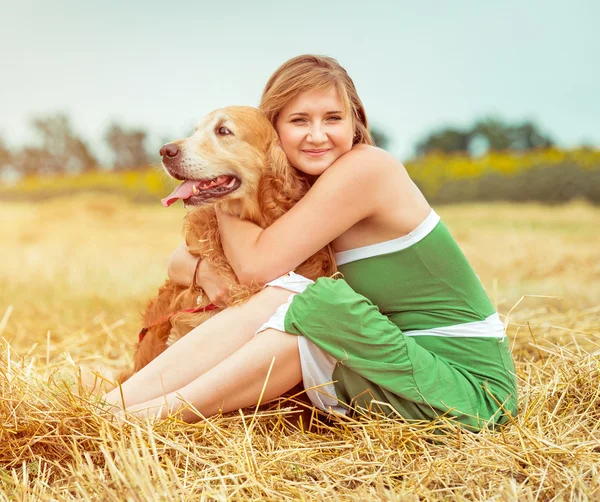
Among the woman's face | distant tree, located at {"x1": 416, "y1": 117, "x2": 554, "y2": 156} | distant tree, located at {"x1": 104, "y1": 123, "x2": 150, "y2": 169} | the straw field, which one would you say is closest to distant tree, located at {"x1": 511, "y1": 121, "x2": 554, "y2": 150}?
distant tree, located at {"x1": 416, "y1": 117, "x2": 554, "y2": 156}

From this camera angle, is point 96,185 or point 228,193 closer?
point 228,193

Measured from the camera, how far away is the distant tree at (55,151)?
17250 millimetres

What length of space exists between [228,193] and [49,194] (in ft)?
52.1

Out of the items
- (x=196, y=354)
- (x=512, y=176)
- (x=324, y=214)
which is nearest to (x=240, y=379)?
(x=196, y=354)

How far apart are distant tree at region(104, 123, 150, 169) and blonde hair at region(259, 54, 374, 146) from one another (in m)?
14.3

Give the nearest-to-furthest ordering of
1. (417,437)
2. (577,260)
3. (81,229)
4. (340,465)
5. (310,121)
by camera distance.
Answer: (340,465)
(417,437)
(310,121)
(577,260)
(81,229)

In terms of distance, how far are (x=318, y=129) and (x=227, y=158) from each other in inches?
15.1

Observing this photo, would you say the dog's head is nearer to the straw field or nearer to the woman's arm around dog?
the woman's arm around dog

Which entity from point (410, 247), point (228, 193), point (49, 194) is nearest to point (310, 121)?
point (228, 193)

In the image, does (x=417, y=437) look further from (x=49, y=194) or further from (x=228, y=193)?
(x=49, y=194)

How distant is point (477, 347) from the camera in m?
2.21

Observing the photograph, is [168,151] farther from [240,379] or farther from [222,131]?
[240,379]

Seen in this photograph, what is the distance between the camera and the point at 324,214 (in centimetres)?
218

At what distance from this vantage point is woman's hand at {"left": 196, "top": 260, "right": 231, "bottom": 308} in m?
2.32
